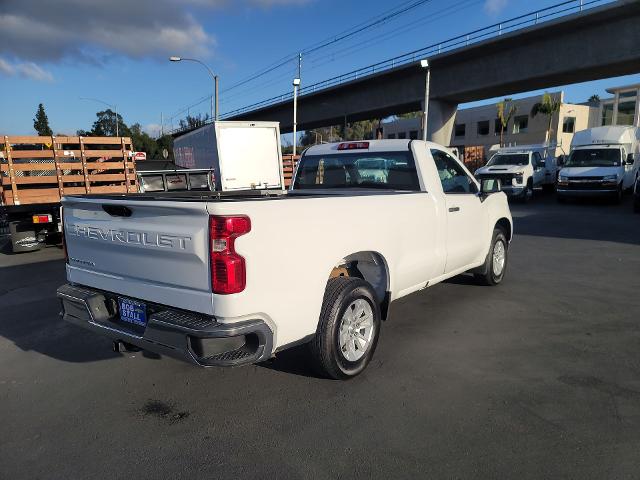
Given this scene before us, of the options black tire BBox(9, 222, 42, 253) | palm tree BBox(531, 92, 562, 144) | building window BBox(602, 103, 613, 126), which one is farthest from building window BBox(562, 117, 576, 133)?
black tire BBox(9, 222, 42, 253)

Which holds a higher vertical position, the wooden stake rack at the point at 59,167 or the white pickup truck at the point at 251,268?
the wooden stake rack at the point at 59,167

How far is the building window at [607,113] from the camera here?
154 ft

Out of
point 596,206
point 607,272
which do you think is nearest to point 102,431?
point 607,272

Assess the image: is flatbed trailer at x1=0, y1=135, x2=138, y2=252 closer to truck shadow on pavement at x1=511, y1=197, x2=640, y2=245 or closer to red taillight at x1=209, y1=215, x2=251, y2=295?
red taillight at x1=209, y1=215, x2=251, y2=295

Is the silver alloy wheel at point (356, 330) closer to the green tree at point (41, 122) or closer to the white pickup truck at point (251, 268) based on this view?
the white pickup truck at point (251, 268)

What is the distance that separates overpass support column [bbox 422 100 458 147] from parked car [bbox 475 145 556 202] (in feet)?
36.5

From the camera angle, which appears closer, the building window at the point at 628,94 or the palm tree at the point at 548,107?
the building window at the point at 628,94

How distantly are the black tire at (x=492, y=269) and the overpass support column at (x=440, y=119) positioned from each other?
28.4 m

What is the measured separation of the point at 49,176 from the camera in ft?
33.4

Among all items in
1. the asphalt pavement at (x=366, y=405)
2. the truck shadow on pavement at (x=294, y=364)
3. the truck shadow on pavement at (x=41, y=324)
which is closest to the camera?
the asphalt pavement at (x=366, y=405)

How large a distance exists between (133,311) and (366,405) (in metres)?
1.79

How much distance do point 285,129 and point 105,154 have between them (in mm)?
46214

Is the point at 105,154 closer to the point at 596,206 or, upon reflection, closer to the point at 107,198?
the point at 107,198

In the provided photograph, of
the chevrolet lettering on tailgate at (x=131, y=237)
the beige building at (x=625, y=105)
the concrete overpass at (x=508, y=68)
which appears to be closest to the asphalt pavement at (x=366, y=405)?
the chevrolet lettering on tailgate at (x=131, y=237)
